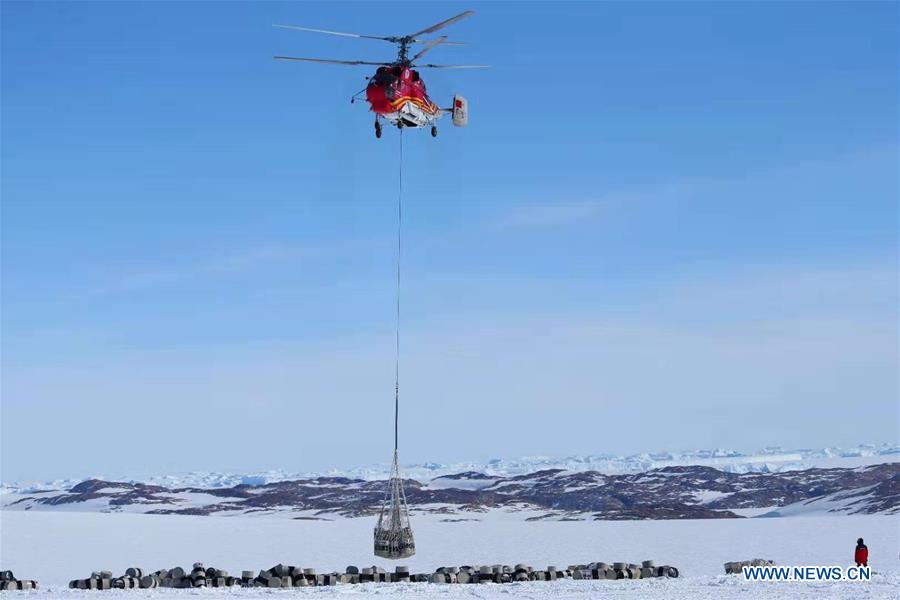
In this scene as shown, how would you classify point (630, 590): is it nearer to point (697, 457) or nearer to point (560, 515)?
point (560, 515)

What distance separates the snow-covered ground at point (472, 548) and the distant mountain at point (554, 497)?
668 inches

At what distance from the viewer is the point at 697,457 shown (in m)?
182

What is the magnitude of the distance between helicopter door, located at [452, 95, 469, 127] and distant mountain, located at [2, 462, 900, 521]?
127 ft

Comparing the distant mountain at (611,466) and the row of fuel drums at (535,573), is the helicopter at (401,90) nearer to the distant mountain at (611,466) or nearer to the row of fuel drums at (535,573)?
the row of fuel drums at (535,573)

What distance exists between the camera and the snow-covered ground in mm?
21641

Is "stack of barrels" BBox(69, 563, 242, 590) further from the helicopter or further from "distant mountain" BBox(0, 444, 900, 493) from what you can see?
"distant mountain" BBox(0, 444, 900, 493)

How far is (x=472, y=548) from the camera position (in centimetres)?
3850

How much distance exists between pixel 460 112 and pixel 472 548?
1892 centimetres

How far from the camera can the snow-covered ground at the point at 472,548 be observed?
2164 cm

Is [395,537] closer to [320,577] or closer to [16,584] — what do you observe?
[320,577]

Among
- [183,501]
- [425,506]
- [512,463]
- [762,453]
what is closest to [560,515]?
[425,506]

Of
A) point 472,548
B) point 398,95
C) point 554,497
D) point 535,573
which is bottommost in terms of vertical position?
point 472,548

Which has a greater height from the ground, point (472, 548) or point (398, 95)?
point (398, 95)

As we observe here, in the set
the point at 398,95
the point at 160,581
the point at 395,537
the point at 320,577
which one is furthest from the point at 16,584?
the point at 398,95
